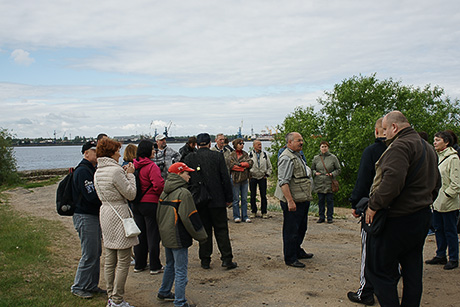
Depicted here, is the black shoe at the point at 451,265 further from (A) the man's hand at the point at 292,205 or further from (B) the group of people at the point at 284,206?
(A) the man's hand at the point at 292,205

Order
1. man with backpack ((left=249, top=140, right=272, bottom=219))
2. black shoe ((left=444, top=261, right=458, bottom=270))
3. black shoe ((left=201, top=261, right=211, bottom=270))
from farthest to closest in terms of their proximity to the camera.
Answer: man with backpack ((left=249, top=140, right=272, bottom=219)) < black shoe ((left=201, top=261, right=211, bottom=270)) < black shoe ((left=444, top=261, right=458, bottom=270))

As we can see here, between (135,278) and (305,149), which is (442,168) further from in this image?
(305,149)

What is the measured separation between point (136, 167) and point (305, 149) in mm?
12418

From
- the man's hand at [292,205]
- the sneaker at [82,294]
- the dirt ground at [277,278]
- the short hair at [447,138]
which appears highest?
the short hair at [447,138]

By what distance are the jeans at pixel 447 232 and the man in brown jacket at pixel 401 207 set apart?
7.91ft

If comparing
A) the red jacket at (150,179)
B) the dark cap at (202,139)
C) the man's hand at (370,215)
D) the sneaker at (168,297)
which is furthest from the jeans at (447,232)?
the red jacket at (150,179)

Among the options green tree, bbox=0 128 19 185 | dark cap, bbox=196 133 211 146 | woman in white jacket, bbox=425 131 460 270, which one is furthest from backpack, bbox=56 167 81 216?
green tree, bbox=0 128 19 185

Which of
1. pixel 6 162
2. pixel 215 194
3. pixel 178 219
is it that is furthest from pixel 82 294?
pixel 6 162

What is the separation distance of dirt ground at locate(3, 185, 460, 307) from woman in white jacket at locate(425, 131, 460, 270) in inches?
11.6

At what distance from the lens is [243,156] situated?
10.7m

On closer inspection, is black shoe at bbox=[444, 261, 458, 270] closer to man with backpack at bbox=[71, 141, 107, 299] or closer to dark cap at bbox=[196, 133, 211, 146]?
dark cap at bbox=[196, 133, 211, 146]

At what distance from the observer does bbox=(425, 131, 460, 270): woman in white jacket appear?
20.8ft

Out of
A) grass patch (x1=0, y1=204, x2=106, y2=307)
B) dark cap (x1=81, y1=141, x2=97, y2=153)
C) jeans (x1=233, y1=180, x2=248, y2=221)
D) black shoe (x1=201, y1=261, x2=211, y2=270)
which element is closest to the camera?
grass patch (x1=0, y1=204, x2=106, y2=307)

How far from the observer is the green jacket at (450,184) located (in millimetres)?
6324
